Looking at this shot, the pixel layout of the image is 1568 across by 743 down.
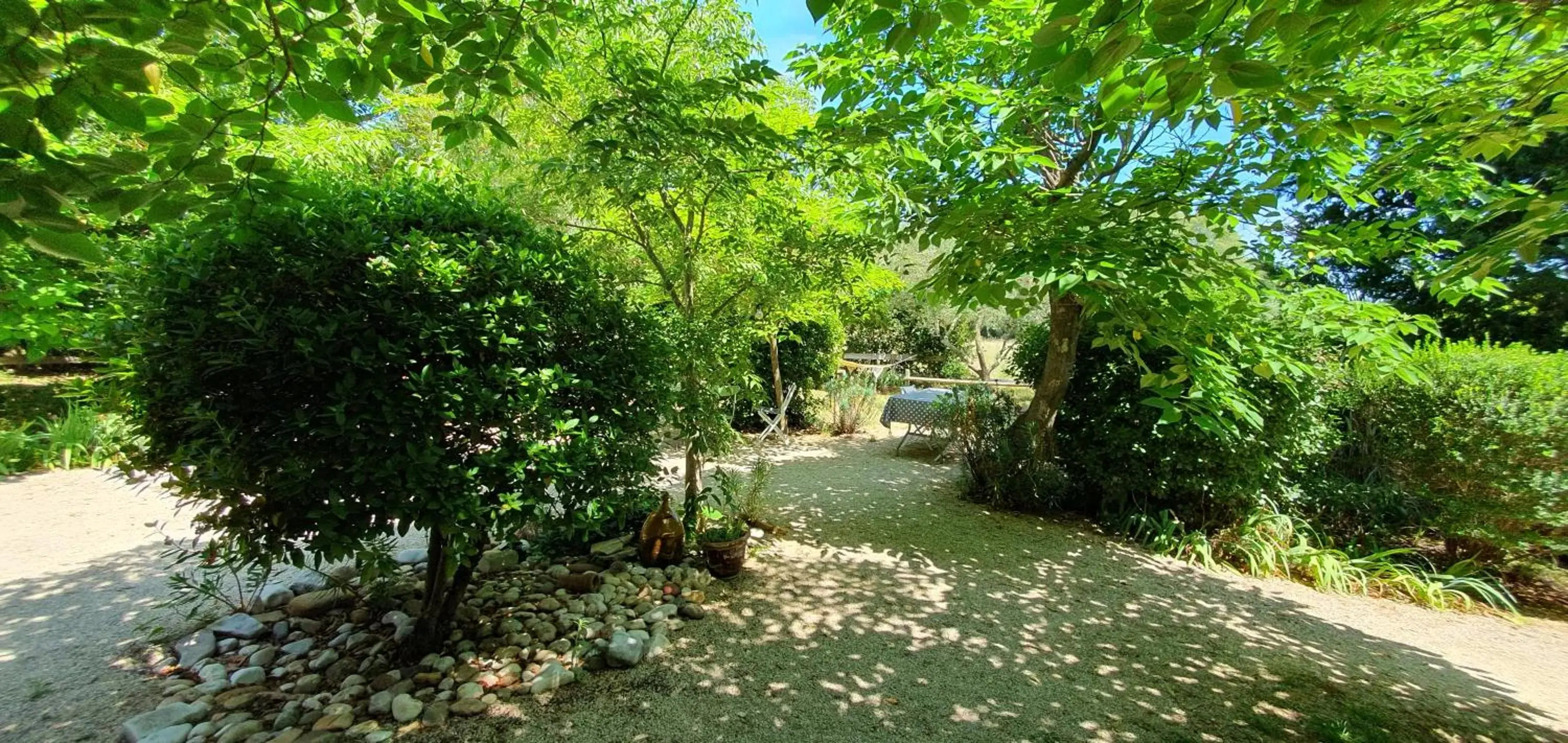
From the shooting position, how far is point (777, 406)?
9.38m

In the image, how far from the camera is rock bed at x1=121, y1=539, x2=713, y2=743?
214cm

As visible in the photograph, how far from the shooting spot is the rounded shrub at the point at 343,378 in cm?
193

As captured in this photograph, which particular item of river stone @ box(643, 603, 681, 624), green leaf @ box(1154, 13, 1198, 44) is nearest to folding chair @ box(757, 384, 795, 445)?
river stone @ box(643, 603, 681, 624)

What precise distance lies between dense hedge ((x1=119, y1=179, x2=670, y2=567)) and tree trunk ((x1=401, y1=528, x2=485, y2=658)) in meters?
0.45

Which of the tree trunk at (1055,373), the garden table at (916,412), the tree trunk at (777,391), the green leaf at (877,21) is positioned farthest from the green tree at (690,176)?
the garden table at (916,412)

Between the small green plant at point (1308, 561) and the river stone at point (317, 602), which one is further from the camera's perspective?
the small green plant at point (1308, 561)

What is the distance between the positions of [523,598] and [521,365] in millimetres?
1607

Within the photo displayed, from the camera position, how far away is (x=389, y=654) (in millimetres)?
2588

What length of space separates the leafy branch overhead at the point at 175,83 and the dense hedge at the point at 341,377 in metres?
0.44

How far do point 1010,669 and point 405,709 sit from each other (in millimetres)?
2756

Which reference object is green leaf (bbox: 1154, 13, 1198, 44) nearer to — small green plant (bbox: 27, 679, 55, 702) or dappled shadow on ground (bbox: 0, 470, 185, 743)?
dappled shadow on ground (bbox: 0, 470, 185, 743)

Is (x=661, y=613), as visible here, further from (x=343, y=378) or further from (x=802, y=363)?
(x=802, y=363)

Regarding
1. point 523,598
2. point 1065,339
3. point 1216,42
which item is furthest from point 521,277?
point 1065,339

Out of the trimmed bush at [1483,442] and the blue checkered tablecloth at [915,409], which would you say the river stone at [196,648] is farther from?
the trimmed bush at [1483,442]
